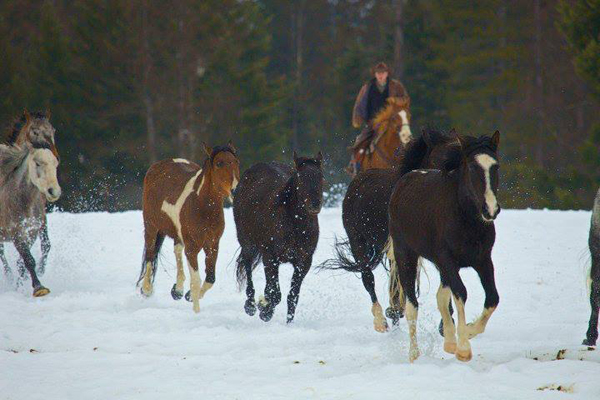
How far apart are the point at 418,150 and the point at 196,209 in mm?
2708

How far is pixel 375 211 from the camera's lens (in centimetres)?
796

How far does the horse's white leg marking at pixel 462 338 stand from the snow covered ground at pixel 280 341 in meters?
0.09

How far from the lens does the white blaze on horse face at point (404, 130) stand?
12.8 meters

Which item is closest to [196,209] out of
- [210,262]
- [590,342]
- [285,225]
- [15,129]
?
[210,262]

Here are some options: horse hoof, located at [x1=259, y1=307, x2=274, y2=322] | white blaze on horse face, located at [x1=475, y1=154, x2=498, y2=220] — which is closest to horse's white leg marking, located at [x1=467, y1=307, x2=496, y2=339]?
white blaze on horse face, located at [x1=475, y1=154, x2=498, y2=220]

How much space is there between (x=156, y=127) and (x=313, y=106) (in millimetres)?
11358

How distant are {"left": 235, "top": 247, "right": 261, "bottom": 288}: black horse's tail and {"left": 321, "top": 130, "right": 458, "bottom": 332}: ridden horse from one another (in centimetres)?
110

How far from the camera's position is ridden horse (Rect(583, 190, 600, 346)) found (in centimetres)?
700

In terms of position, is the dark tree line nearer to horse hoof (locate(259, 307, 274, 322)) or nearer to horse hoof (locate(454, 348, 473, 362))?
horse hoof (locate(259, 307, 274, 322))

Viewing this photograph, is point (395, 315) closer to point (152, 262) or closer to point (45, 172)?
point (152, 262)

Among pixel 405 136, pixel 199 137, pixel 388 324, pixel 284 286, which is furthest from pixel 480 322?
pixel 199 137

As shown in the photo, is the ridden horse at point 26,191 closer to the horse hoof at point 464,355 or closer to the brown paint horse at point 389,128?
the brown paint horse at point 389,128

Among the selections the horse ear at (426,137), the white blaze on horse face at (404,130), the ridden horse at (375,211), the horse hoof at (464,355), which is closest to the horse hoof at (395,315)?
the ridden horse at (375,211)

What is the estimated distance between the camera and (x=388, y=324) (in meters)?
8.32
